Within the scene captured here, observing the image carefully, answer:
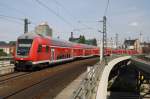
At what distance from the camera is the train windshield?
88.9ft

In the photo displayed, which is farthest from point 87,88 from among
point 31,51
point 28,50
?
point 28,50

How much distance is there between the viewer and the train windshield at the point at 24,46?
27109 mm

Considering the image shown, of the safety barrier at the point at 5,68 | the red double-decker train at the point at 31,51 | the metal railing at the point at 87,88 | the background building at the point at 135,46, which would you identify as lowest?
the safety barrier at the point at 5,68

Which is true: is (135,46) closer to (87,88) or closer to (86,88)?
(87,88)

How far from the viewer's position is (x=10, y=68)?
88.3 feet

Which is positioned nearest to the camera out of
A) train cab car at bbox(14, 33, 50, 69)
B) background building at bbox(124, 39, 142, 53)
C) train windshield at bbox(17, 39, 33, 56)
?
train cab car at bbox(14, 33, 50, 69)

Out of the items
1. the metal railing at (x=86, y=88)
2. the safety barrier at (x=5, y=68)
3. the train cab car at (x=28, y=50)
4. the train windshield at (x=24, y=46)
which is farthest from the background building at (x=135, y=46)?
the metal railing at (x=86, y=88)

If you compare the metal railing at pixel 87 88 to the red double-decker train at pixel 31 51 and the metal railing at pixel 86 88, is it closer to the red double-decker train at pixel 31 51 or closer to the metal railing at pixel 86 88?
the metal railing at pixel 86 88

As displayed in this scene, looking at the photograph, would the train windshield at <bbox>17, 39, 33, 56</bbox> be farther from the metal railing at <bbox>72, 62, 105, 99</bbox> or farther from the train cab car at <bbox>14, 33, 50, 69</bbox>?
the metal railing at <bbox>72, 62, 105, 99</bbox>

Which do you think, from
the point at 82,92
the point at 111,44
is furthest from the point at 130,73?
the point at 82,92

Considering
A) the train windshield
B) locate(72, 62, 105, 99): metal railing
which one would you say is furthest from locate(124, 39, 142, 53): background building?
locate(72, 62, 105, 99): metal railing

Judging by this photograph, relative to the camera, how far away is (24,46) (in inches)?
1077

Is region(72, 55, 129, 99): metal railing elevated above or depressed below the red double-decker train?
below

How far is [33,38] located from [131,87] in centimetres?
3786
